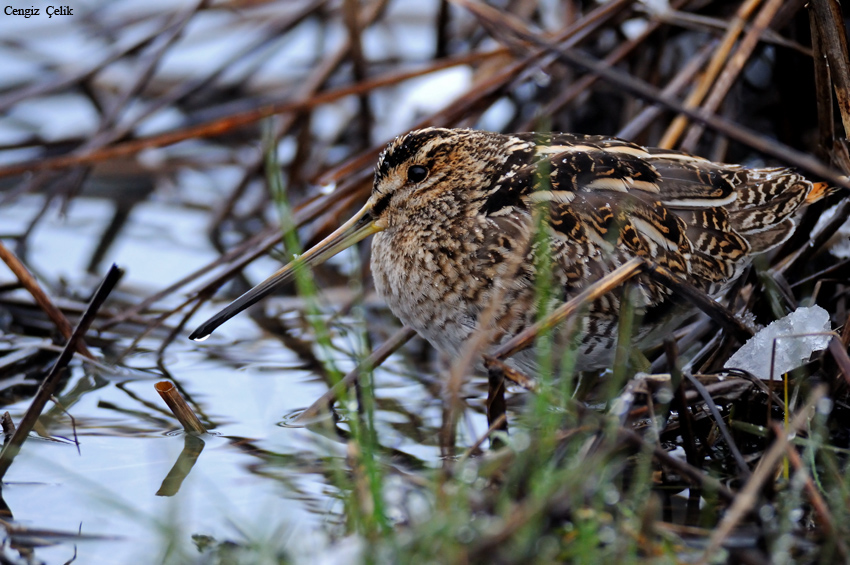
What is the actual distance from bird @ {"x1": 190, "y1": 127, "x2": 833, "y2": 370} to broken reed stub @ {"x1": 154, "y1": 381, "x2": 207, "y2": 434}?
0.63 ft

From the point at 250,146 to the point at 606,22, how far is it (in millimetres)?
2949

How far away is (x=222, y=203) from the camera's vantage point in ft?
17.8

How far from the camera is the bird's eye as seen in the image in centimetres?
338

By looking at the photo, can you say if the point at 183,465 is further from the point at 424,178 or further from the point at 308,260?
the point at 424,178

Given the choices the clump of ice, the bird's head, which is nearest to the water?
the bird's head

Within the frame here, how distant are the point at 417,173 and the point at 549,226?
618mm

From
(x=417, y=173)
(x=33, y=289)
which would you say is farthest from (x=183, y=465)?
(x=417, y=173)

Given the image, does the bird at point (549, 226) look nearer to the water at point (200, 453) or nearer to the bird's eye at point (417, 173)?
the bird's eye at point (417, 173)

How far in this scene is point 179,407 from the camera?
2953 millimetres

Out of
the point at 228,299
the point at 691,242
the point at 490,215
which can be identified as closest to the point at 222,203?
the point at 228,299

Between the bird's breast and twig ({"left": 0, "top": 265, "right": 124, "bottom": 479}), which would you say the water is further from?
the bird's breast

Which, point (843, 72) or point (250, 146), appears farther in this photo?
point (250, 146)

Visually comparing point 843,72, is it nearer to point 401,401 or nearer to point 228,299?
point 401,401

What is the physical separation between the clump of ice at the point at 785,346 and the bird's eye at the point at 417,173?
48.4 inches
